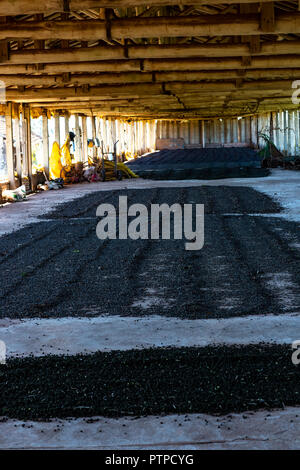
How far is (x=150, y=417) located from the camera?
361 centimetres

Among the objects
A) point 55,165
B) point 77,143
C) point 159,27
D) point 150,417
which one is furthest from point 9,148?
point 150,417

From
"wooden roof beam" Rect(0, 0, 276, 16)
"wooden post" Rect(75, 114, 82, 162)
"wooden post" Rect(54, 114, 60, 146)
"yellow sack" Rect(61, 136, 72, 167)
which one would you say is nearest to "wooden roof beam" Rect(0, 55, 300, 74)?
"wooden roof beam" Rect(0, 0, 276, 16)

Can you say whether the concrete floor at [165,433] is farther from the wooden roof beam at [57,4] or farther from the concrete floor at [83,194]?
the concrete floor at [83,194]

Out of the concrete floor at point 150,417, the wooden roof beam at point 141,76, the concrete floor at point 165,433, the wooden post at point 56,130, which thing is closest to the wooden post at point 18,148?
the wooden post at point 56,130

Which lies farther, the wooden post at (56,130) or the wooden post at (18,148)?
the wooden post at (56,130)

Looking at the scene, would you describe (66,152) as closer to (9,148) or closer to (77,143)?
(77,143)

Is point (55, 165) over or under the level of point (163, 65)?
under

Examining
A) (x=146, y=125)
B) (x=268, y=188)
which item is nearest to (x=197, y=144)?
(x=146, y=125)

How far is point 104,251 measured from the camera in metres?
8.88

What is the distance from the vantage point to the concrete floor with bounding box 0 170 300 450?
3.33 m

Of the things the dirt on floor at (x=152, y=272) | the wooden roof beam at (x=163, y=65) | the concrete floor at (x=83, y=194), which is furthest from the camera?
the concrete floor at (x=83, y=194)

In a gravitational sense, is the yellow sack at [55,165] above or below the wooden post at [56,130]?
below

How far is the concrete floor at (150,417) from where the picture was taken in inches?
131

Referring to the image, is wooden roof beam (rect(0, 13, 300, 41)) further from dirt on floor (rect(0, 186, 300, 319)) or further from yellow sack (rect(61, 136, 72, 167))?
yellow sack (rect(61, 136, 72, 167))
